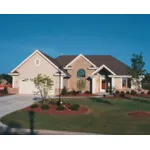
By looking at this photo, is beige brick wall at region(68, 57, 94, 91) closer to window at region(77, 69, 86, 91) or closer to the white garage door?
window at region(77, 69, 86, 91)

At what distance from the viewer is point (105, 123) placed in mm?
12742

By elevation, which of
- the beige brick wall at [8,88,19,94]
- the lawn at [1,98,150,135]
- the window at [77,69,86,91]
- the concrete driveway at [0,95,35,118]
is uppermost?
the window at [77,69,86,91]

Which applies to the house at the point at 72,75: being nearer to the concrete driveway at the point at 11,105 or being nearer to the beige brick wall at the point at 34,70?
the beige brick wall at the point at 34,70

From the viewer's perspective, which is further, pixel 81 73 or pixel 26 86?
pixel 81 73

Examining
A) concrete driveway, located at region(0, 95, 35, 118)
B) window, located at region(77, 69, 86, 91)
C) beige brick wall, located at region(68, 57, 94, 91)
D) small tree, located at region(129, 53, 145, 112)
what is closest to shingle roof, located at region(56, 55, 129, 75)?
beige brick wall, located at region(68, 57, 94, 91)

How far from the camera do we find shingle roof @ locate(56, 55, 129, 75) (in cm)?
3690

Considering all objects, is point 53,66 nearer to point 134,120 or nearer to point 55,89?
point 55,89

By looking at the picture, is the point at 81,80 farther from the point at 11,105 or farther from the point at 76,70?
the point at 11,105

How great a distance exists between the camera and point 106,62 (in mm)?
40281

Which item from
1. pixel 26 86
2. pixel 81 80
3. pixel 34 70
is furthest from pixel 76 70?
pixel 26 86

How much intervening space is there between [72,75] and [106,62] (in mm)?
6408

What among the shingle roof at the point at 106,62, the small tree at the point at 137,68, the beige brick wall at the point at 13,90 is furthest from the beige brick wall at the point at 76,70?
the small tree at the point at 137,68
